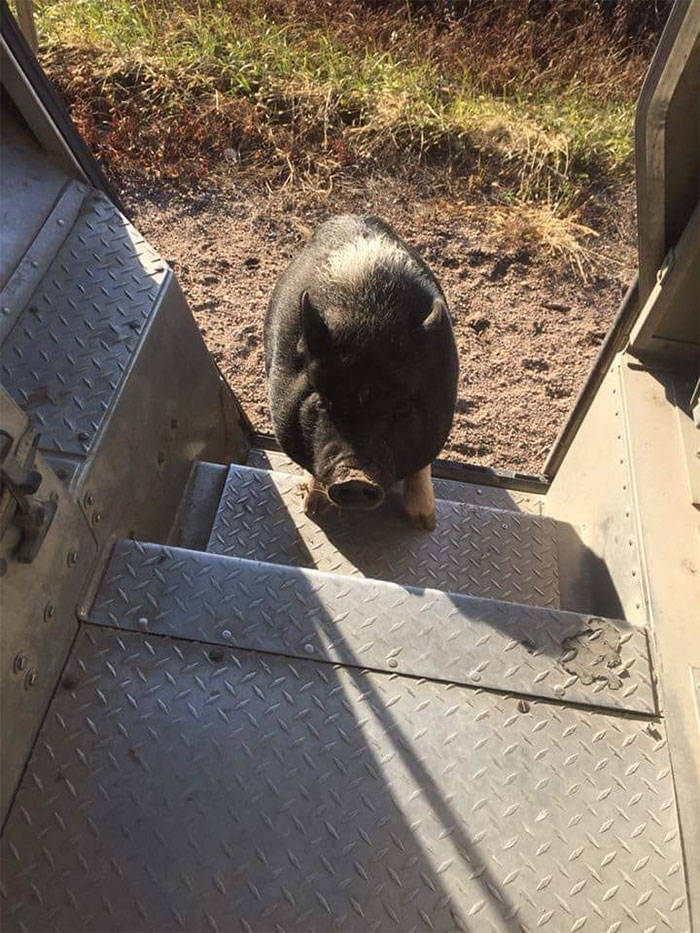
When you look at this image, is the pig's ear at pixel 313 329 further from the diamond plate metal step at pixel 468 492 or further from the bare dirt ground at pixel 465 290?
the bare dirt ground at pixel 465 290

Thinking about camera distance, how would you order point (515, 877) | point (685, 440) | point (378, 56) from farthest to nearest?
point (378, 56) < point (685, 440) < point (515, 877)

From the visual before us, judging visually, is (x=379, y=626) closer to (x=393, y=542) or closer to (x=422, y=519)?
(x=393, y=542)

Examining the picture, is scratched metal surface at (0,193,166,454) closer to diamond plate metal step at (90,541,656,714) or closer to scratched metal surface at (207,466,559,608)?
diamond plate metal step at (90,541,656,714)

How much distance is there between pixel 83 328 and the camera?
284cm

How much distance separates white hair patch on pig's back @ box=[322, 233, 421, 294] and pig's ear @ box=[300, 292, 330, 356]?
38 centimetres

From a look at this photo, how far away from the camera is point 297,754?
2201mm

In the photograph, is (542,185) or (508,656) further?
(542,185)

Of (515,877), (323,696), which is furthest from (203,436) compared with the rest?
(515,877)

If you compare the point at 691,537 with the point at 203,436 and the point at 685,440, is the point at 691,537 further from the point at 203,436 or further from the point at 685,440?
the point at 203,436

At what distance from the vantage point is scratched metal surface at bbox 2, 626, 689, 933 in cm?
196

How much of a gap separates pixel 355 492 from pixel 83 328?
119cm

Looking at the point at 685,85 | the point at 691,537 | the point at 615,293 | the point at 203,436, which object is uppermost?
the point at 685,85

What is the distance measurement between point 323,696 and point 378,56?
728 cm

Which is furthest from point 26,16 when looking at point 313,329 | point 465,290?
point 313,329
